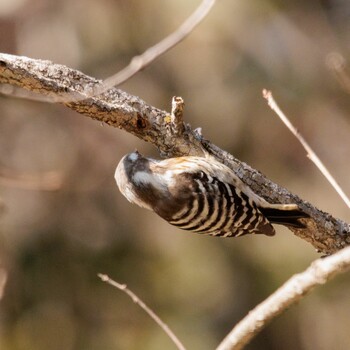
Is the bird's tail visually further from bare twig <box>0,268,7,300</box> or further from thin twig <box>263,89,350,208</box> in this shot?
bare twig <box>0,268,7,300</box>

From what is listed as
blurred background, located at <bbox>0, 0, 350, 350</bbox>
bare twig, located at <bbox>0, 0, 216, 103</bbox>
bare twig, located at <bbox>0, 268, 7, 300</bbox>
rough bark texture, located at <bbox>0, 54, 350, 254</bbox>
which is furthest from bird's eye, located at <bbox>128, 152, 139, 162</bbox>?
blurred background, located at <bbox>0, 0, 350, 350</bbox>

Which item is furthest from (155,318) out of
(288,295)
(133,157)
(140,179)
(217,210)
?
(133,157)

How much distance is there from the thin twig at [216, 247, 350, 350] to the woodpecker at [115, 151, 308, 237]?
2.03 meters

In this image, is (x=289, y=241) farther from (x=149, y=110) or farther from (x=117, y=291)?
(x=149, y=110)

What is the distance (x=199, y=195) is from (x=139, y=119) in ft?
2.04

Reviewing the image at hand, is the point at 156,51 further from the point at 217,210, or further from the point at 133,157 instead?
the point at 133,157

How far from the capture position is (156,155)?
35.4ft

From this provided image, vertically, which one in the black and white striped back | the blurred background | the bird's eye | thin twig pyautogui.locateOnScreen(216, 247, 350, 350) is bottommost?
thin twig pyautogui.locateOnScreen(216, 247, 350, 350)

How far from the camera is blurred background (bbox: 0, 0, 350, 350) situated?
34.5ft

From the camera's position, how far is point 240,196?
4.46 metres

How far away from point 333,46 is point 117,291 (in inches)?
178

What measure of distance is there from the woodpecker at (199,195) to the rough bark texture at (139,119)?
0.20ft

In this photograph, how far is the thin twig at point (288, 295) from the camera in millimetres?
2277

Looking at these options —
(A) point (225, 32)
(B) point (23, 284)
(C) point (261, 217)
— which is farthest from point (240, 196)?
(A) point (225, 32)
